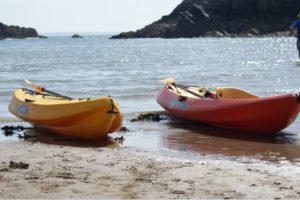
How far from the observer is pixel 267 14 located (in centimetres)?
9250

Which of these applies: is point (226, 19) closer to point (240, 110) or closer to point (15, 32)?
point (15, 32)

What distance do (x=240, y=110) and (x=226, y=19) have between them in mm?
92070

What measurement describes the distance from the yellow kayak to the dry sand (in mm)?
1017

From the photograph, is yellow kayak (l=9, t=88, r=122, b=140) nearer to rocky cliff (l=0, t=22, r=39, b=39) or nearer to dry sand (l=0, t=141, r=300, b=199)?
dry sand (l=0, t=141, r=300, b=199)

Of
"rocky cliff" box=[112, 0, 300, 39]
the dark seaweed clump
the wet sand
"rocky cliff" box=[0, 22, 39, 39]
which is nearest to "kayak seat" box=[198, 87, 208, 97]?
the dark seaweed clump

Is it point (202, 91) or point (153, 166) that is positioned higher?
point (202, 91)

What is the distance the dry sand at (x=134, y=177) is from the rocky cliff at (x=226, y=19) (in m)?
83.7

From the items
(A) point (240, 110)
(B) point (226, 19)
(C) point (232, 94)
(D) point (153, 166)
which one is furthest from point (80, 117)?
(B) point (226, 19)

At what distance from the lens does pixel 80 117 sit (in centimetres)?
855

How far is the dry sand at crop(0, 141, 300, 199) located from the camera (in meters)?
5.30

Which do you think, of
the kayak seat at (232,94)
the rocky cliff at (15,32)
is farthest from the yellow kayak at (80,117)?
the rocky cliff at (15,32)

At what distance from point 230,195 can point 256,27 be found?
298ft

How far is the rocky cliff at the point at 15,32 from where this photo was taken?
412 ft

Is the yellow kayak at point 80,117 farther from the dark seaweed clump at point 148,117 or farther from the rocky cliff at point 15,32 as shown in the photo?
the rocky cliff at point 15,32
